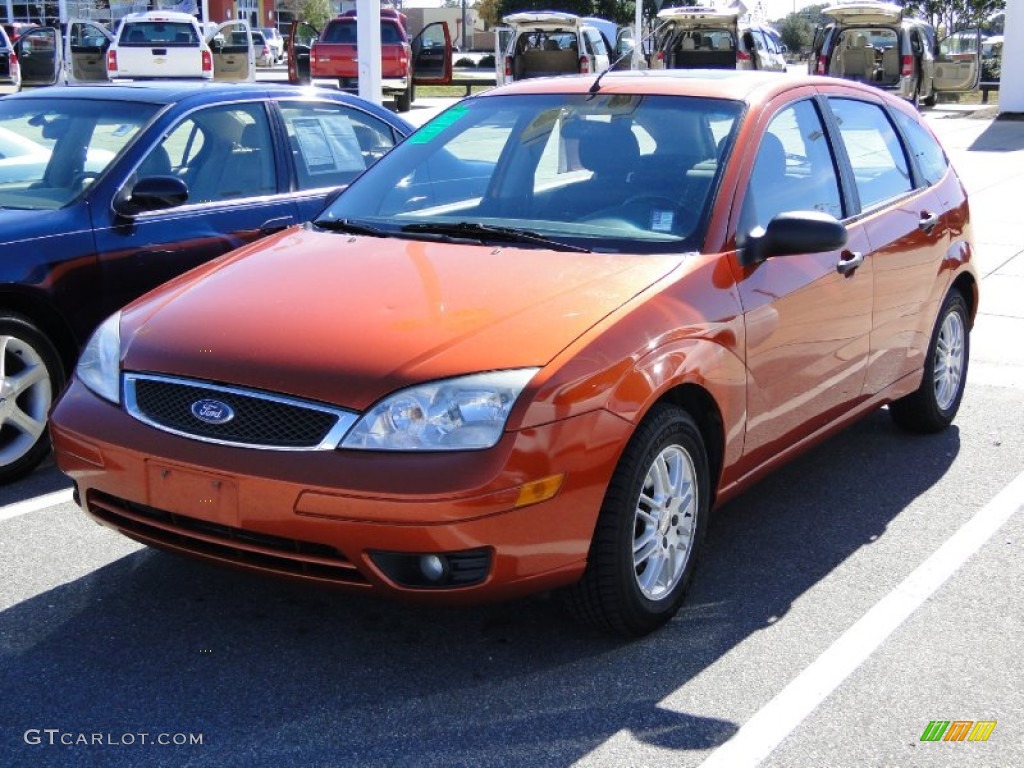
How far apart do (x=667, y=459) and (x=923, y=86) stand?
2605 cm

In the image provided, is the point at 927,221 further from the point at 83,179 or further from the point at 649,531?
the point at 83,179

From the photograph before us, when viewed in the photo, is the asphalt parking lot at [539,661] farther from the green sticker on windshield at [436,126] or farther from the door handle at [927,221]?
the green sticker on windshield at [436,126]

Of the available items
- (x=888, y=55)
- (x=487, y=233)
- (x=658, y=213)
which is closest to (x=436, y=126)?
(x=487, y=233)

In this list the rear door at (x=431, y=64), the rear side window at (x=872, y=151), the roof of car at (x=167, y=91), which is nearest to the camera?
the rear side window at (x=872, y=151)

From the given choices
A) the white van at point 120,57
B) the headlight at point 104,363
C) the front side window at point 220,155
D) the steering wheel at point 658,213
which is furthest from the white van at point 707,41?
the headlight at point 104,363

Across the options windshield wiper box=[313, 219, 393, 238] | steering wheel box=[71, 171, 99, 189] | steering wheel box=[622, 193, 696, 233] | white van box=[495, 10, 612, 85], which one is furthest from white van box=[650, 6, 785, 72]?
steering wheel box=[622, 193, 696, 233]

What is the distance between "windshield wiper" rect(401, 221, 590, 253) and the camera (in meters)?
4.24

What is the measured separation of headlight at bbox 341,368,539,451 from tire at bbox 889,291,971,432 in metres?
3.01

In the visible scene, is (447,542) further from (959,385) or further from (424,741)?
(959,385)

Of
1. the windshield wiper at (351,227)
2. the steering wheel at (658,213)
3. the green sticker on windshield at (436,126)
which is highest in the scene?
the green sticker on windshield at (436,126)

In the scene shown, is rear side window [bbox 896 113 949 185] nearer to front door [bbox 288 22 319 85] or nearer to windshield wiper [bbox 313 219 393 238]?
windshield wiper [bbox 313 219 393 238]

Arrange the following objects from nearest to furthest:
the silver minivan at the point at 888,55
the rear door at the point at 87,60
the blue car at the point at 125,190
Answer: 1. the blue car at the point at 125,190
2. the silver minivan at the point at 888,55
3. the rear door at the point at 87,60

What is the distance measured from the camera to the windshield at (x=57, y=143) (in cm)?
575

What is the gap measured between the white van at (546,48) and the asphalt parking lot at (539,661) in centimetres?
2474
